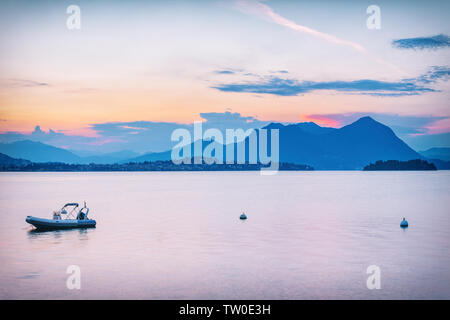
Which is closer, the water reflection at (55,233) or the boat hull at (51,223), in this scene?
the water reflection at (55,233)

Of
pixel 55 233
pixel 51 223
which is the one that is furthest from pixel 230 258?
pixel 51 223

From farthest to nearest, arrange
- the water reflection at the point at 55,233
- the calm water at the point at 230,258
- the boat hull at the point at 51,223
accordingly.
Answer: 1. the boat hull at the point at 51,223
2. the water reflection at the point at 55,233
3. the calm water at the point at 230,258

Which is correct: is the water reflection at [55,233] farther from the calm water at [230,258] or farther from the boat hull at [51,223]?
the boat hull at [51,223]

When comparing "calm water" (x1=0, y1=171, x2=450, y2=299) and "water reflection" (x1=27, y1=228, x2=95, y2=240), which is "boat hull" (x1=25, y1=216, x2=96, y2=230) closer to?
"water reflection" (x1=27, y1=228, x2=95, y2=240)

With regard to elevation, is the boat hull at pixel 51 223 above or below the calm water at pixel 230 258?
above

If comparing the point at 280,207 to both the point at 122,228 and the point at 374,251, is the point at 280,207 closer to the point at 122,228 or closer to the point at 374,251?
the point at 122,228

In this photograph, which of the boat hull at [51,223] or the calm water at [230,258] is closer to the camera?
the calm water at [230,258]

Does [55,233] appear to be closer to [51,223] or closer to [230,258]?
[51,223]

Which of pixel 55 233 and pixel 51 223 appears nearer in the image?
pixel 55 233

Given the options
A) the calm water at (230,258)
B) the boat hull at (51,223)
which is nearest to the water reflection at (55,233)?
the calm water at (230,258)

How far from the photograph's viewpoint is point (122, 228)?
56938mm

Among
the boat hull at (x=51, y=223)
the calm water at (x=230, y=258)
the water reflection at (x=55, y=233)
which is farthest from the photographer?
the boat hull at (x=51, y=223)

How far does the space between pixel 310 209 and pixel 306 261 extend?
161ft
